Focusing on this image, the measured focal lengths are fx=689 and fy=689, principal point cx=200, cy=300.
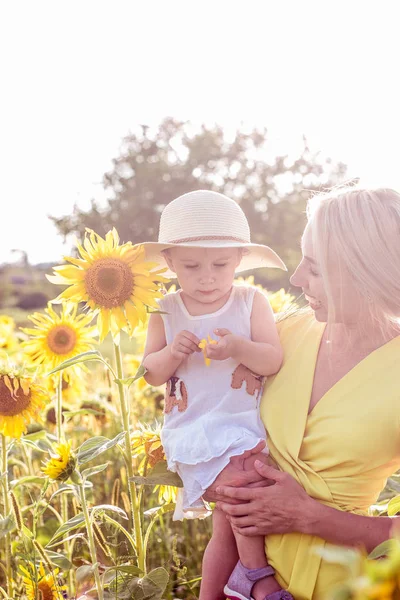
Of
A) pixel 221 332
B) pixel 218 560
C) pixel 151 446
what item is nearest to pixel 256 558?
pixel 218 560

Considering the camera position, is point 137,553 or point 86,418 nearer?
point 137,553

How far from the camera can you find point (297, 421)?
1.99 metres

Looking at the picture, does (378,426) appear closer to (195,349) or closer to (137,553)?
(195,349)

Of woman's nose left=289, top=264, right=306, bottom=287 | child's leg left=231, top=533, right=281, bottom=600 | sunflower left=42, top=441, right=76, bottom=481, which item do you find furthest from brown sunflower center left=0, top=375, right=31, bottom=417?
woman's nose left=289, top=264, right=306, bottom=287

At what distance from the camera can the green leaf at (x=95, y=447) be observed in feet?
6.51

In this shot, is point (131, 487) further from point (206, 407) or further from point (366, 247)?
point (366, 247)

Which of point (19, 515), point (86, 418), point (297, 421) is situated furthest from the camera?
point (86, 418)

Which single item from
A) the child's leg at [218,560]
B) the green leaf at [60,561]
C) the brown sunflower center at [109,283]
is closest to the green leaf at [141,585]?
the child's leg at [218,560]

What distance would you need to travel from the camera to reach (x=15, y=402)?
234cm

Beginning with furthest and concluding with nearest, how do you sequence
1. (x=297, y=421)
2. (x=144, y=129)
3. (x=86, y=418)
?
(x=144, y=129) → (x=86, y=418) → (x=297, y=421)

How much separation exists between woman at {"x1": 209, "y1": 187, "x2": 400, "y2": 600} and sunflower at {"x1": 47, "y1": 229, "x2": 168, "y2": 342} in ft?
1.49

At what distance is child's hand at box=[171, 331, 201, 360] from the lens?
2.01 meters

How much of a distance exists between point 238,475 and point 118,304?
0.62 metres

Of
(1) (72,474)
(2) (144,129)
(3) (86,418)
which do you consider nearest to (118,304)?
(1) (72,474)
